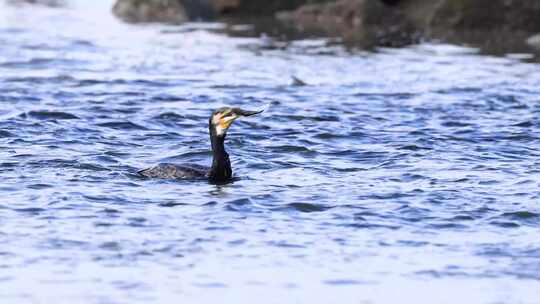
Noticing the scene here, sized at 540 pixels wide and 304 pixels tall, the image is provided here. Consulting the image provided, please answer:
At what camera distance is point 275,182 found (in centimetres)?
1334

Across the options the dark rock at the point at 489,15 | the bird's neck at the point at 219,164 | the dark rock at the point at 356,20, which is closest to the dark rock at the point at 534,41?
the dark rock at the point at 489,15

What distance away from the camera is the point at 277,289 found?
30.9ft

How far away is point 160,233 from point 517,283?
290 cm

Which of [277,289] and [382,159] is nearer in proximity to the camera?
[277,289]

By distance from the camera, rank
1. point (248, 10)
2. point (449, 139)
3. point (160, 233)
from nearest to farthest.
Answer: point (160, 233)
point (449, 139)
point (248, 10)

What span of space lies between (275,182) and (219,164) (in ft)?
1.92

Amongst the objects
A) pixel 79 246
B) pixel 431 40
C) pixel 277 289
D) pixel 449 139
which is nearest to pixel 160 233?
pixel 79 246

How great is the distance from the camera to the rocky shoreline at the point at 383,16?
28500 mm

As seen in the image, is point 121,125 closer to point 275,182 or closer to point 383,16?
point 275,182

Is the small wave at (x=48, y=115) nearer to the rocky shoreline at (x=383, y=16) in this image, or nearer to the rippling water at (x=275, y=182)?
the rippling water at (x=275, y=182)

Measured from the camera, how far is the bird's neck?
44.1ft

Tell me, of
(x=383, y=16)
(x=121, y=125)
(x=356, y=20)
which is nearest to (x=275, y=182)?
(x=121, y=125)

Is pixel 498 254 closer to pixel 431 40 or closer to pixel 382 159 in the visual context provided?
pixel 382 159

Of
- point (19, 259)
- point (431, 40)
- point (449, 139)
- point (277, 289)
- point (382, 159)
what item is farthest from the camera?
point (431, 40)
